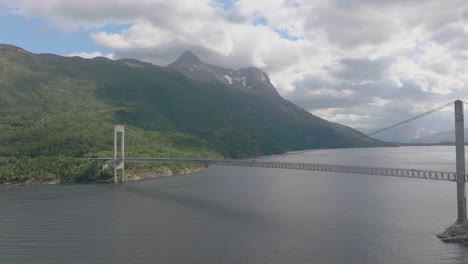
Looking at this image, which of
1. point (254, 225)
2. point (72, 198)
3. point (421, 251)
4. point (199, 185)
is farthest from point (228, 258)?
point (199, 185)

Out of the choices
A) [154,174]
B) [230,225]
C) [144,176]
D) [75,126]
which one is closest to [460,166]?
[230,225]

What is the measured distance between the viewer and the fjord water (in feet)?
93.9

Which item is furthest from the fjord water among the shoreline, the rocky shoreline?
the rocky shoreline

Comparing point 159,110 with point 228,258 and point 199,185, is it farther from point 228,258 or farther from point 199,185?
point 228,258

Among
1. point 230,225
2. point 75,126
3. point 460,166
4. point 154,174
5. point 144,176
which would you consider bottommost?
point 230,225

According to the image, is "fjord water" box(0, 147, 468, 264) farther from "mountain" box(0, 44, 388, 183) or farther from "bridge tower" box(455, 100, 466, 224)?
"mountain" box(0, 44, 388, 183)

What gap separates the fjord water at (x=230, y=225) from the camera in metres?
28.6

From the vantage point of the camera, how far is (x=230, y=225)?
37906mm

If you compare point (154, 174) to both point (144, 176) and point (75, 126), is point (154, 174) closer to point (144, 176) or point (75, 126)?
point (144, 176)

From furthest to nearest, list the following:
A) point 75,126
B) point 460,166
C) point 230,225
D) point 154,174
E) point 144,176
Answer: point 75,126, point 154,174, point 144,176, point 230,225, point 460,166

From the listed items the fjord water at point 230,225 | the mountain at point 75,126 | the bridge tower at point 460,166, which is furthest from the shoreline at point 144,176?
the bridge tower at point 460,166

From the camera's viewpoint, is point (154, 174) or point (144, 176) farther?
point (154, 174)

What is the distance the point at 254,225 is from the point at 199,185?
3482cm

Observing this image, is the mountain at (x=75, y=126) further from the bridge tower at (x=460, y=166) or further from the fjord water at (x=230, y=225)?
the bridge tower at (x=460, y=166)
